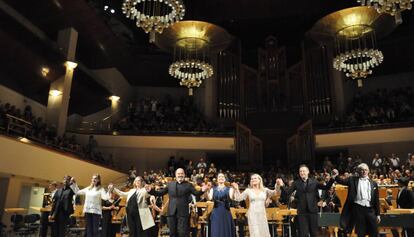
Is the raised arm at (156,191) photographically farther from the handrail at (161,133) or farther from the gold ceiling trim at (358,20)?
the handrail at (161,133)

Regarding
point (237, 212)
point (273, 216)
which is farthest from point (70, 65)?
→ point (273, 216)

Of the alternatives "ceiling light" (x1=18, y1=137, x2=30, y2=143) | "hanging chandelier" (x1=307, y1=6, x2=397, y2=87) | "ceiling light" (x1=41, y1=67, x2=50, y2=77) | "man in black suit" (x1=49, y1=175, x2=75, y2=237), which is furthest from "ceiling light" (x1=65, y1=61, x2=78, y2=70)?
"hanging chandelier" (x1=307, y1=6, x2=397, y2=87)

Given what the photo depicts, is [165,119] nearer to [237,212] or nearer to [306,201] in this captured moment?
[237,212]

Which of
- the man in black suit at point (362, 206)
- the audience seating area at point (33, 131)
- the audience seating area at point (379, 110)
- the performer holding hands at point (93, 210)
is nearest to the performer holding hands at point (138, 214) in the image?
the performer holding hands at point (93, 210)

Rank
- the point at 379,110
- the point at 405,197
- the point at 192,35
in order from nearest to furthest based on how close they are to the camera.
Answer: the point at 405,197
the point at 192,35
the point at 379,110

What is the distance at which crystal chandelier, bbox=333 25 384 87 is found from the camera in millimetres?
12570

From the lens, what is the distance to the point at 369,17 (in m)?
13.9

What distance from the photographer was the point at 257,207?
5.48 metres

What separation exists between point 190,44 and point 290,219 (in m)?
9.58

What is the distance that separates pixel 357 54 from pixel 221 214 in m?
9.13

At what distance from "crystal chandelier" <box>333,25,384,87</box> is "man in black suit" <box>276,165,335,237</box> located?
8.16 m

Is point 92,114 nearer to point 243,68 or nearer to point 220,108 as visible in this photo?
point 220,108

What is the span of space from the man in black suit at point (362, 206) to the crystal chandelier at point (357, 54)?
26.5ft

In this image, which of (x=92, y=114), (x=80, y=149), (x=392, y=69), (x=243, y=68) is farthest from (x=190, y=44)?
(x=392, y=69)
